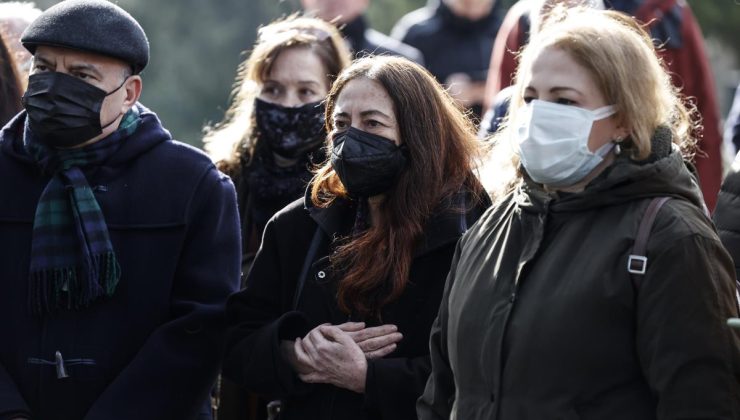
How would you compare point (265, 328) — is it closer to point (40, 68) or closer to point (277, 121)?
point (40, 68)

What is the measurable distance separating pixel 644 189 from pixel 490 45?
6.22 m

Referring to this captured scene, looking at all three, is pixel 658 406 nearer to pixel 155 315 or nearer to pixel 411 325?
pixel 411 325

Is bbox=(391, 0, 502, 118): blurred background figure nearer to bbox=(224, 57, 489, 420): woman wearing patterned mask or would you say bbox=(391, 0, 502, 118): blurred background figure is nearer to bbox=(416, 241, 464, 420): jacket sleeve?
bbox=(224, 57, 489, 420): woman wearing patterned mask

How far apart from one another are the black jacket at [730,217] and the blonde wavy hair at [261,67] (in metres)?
2.14

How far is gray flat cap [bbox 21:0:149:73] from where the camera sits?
17.1 ft

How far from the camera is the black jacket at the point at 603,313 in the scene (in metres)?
3.86

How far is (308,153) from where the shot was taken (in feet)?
20.7

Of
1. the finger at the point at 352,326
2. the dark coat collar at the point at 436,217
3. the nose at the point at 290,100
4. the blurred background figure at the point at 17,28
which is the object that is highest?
the blurred background figure at the point at 17,28

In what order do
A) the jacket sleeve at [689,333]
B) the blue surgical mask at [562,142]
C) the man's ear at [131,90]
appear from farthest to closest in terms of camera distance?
the man's ear at [131,90], the blue surgical mask at [562,142], the jacket sleeve at [689,333]

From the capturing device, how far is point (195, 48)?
21.4m

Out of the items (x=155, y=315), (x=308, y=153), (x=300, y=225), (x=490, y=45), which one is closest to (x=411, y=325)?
(x=300, y=225)

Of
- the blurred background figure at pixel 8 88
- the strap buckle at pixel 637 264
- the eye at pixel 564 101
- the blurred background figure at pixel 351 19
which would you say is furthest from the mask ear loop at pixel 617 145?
the blurred background figure at pixel 351 19

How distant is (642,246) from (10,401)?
2.31 m

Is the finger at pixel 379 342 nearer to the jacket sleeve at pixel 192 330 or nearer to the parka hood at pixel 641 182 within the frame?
the jacket sleeve at pixel 192 330
